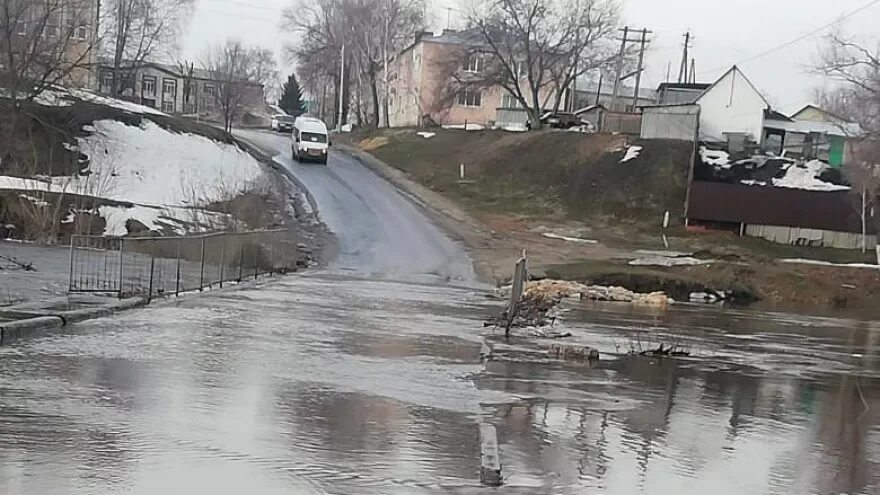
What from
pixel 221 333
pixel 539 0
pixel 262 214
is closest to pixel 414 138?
pixel 539 0

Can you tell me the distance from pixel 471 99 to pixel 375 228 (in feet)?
172

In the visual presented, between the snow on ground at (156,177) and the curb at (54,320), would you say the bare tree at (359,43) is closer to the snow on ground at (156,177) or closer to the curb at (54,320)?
the snow on ground at (156,177)

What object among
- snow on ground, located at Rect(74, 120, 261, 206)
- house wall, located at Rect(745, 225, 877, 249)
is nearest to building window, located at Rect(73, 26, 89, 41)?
snow on ground, located at Rect(74, 120, 261, 206)

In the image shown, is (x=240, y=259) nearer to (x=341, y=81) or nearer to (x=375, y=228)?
(x=375, y=228)

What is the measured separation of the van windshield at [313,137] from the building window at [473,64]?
78.7ft

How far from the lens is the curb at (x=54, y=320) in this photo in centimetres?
1355

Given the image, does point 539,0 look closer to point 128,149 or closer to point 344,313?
point 128,149

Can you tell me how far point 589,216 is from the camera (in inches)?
2260

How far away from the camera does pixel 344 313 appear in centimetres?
2103

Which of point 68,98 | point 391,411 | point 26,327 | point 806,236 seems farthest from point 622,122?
point 391,411

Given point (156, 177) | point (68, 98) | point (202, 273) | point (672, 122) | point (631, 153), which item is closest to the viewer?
point (202, 273)

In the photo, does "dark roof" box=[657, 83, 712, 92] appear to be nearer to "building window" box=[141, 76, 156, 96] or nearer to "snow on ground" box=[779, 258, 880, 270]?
"snow on ground" box=[779, 258, 880, 270]

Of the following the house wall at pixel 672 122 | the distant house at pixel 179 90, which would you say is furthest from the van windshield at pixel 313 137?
the distant house at pixel 179 90

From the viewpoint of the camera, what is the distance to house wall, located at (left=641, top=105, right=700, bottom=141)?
65.2 meters
